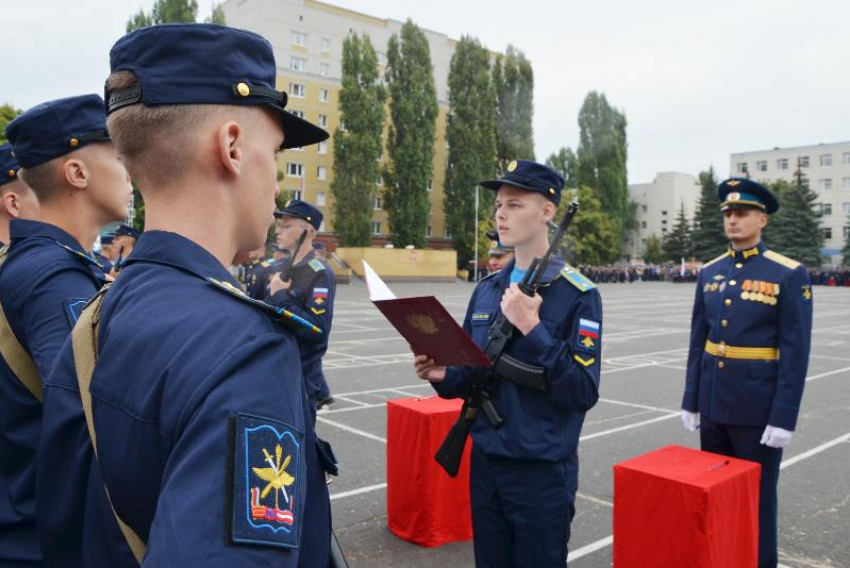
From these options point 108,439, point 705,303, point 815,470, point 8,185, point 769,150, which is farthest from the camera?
point 769,150

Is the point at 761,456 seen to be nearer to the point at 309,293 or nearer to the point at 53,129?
the point at 309,293

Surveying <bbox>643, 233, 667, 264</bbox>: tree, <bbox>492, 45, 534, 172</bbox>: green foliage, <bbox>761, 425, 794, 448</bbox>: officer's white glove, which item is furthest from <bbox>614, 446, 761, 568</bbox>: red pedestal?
<bbox>643, 233, 667, 264</bbox>: tree

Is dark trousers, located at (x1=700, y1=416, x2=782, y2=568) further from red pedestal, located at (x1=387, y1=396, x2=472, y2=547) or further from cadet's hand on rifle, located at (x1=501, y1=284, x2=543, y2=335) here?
cadet's hand on rifle, located at (x1=501, y1=284, x2=543, y2=335)

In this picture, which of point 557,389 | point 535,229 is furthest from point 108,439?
point 535,229

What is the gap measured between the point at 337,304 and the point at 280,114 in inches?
1023

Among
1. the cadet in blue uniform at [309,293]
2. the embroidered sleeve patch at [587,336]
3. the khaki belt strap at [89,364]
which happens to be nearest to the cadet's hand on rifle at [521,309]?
the embroidered sleeve patch at [587,336]

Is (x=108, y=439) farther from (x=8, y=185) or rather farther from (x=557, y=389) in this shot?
(x=8, y=185)

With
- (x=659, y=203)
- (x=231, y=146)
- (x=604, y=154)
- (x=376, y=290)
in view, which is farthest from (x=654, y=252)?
(x=231, y=146)

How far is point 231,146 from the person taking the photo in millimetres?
1287

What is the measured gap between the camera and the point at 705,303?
16.1 feet

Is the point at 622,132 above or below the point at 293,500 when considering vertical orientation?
above

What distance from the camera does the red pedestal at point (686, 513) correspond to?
336 cm

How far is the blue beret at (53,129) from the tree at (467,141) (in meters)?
51.4

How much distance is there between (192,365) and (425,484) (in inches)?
150
